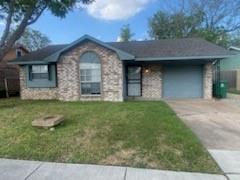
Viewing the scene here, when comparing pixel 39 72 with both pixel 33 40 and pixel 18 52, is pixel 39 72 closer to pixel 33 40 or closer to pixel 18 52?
pixel 18 52

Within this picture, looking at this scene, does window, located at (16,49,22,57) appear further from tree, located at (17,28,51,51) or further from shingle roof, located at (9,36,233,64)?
tree, located at (17,28,51,51)

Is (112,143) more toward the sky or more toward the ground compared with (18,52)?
more toward the ground

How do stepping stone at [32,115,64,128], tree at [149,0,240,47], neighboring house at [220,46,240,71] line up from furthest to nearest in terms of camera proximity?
tree at [149,0,240,47] < neighboring house at [220,46,240,71] < stepping stone at [32,115,64,128]

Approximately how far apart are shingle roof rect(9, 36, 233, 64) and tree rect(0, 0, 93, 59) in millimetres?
2053

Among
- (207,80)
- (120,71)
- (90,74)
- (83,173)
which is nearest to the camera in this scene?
(83,173)

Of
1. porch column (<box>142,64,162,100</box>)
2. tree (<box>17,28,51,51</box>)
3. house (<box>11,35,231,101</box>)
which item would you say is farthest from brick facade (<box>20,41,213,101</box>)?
tree (<box>17,28,51,51</box>)

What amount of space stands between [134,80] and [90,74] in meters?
3.11

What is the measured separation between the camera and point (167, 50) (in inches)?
553

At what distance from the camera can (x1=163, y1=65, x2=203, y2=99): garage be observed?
14.3 metres

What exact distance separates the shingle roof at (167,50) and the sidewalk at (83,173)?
28.4 ft

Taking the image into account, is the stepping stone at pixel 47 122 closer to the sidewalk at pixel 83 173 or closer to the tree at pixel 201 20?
the sidewalk at pixel 83 173

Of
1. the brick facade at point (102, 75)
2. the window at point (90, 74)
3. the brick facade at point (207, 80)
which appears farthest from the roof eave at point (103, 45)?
the brick facade at point (207, 80)

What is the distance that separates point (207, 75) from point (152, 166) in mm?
10709

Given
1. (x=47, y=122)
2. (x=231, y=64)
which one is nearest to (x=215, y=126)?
(x=47, y=122)
